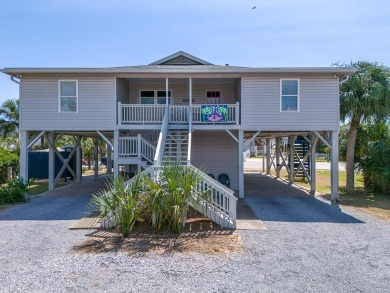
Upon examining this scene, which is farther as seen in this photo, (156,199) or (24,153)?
(24,153)

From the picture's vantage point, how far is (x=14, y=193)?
11.5 metres

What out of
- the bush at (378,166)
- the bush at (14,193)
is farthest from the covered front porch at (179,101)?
the bush at (378,166)

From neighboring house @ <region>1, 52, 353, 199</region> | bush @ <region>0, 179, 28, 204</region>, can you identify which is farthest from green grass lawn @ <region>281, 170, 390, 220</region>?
bush @ <region>0, 179, 28, 204</region>

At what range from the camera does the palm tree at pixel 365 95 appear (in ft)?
43.8

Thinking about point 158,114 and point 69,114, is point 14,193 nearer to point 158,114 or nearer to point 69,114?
point 69,114

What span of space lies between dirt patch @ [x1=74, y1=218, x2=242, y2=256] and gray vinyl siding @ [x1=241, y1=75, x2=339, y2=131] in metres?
6.20

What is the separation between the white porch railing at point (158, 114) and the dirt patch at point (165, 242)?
6103mm

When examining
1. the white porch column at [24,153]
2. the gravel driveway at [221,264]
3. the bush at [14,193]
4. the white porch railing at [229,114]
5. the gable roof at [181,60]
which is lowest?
the gravel driveway at [221,264]

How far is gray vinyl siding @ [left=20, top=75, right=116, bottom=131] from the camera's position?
41.7ft

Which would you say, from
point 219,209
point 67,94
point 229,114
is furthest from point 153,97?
point 219,209

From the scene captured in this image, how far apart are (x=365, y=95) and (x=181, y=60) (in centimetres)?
925

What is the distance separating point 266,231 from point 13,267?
5688 millimetres

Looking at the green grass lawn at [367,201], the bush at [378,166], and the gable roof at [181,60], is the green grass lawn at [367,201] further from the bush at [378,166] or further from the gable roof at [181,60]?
the gable roof at [181,60]

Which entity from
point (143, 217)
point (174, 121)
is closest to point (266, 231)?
point (143, 217)
